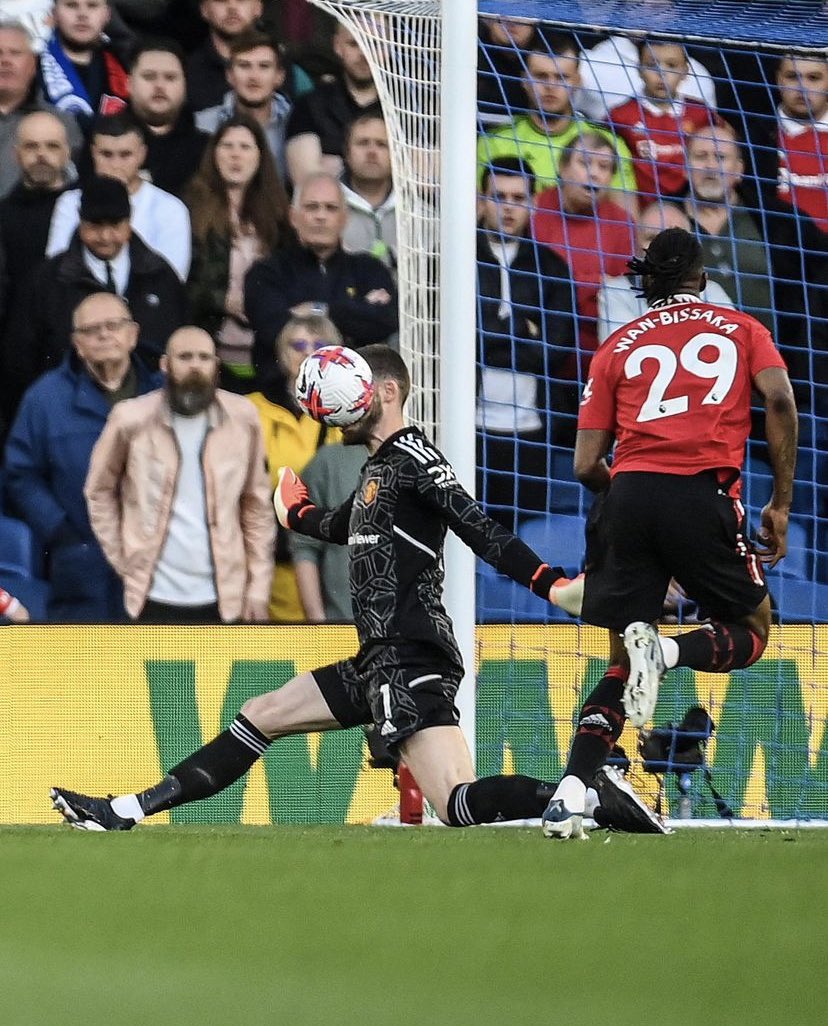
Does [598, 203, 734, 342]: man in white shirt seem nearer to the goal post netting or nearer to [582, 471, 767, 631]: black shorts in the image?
the goal post netting

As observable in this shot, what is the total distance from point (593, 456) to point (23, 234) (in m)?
4.02

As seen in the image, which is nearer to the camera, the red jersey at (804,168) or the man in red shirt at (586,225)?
the man in red shirt at (586,225)

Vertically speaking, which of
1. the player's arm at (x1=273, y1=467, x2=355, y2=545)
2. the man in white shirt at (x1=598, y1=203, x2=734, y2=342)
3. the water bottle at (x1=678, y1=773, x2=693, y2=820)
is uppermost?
the man in white shirt at (x1=598, y1=203, x2=734, y2=342)

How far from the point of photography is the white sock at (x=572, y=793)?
400 cm

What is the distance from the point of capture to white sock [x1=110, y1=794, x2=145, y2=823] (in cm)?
457

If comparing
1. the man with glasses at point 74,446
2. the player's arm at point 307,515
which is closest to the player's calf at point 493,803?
the player's arm at point 307,515

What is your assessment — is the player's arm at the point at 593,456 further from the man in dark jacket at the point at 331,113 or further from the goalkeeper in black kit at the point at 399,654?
the man in dark jacket at the point at 331,113

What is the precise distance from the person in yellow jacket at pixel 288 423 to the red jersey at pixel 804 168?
2273 mm

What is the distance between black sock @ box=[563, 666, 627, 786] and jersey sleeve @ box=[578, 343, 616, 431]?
0.72 meters

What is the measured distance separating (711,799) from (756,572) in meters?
2.89

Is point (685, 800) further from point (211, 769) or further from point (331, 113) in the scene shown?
point (331, 113)

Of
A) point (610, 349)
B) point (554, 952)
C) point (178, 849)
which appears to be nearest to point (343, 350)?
point (610, 349)

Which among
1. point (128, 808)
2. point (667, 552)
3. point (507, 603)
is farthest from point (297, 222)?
point (667, 552)

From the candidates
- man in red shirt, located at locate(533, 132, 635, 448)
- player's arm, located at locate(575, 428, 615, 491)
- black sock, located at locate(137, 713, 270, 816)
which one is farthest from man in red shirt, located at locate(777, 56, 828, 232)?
black sock, located at locate(137, 713, 270, 816)
